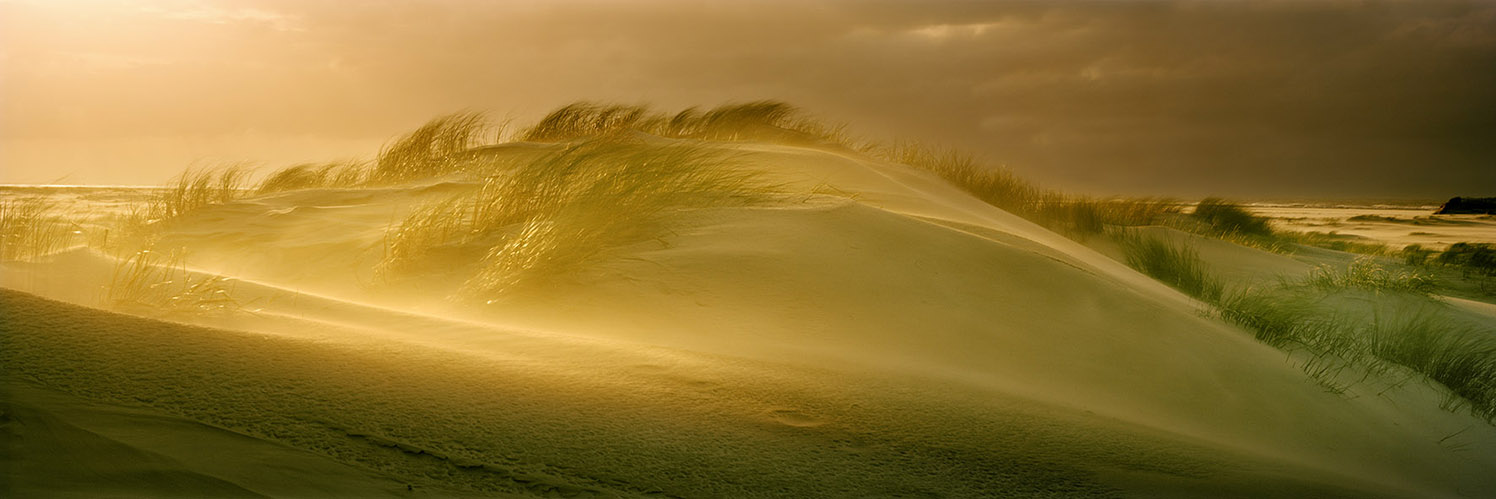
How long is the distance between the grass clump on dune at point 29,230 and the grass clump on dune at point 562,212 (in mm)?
1449

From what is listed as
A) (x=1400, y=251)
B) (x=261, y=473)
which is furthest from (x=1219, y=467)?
(x=1400, y=251)

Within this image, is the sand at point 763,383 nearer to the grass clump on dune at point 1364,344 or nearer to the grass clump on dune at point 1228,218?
the grass clump on dune at point 1364,344

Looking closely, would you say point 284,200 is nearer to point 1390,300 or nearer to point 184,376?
point 184,376

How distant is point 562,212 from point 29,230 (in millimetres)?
2656

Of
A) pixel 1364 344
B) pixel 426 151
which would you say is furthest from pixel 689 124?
pixel 1364 344

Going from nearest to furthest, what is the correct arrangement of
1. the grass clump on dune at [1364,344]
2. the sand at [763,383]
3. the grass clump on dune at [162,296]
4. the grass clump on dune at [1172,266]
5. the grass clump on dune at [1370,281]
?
the sand at [763,383]
the grass clump on dune at [162,296]
the grass clump on dune at [1364,344]
the grass clump on dune at [1172,266]
the grass clump on dune at [1370,281]

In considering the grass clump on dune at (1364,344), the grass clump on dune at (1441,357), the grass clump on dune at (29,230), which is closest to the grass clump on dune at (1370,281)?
the grass clump on dune at (1364,344)

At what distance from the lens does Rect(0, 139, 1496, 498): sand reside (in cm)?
205

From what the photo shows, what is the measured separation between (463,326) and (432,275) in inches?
60.7

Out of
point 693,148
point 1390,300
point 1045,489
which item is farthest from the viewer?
point 1390,300

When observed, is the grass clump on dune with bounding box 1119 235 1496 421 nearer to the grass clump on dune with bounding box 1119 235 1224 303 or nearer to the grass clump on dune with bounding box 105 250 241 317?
the grass clump on dune with bounding box 1119 235 1224 303

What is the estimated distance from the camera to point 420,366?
97.7 inches

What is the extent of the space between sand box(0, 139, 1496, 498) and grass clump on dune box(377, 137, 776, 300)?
0.19 metres

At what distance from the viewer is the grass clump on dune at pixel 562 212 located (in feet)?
13.1
